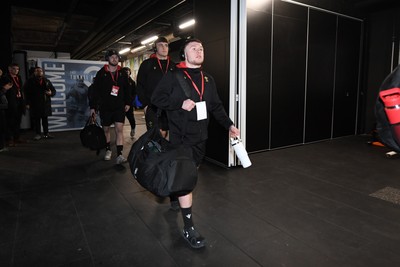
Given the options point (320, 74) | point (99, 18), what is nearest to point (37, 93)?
point (99, 18)

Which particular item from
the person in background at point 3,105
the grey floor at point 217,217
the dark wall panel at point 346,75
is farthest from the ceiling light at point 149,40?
the grey floor at point 217,217

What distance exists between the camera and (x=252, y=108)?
4.62 metres

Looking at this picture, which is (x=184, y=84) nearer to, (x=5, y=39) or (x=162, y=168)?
(x=162, y=168)

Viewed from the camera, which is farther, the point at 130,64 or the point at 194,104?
the point at 130,64

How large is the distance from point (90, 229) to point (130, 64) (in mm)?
15490

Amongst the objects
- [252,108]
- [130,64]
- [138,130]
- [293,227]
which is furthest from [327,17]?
[130,64]

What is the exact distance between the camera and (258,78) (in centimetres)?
460

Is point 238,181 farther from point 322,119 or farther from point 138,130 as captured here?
point 138,130

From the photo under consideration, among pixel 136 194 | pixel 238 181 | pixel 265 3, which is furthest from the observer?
pixel 265 3

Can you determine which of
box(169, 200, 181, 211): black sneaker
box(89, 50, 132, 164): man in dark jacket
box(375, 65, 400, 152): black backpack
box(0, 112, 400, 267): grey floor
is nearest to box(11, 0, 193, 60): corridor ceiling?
box(89, 50, 132, 164): man in dark jacket

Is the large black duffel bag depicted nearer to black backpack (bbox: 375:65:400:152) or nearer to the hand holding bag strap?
the hand holding bag strap

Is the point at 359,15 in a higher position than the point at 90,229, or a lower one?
higher

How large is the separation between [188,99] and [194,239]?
983mm

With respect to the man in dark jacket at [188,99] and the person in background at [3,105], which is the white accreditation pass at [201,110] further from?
the person in background at [3,105]
